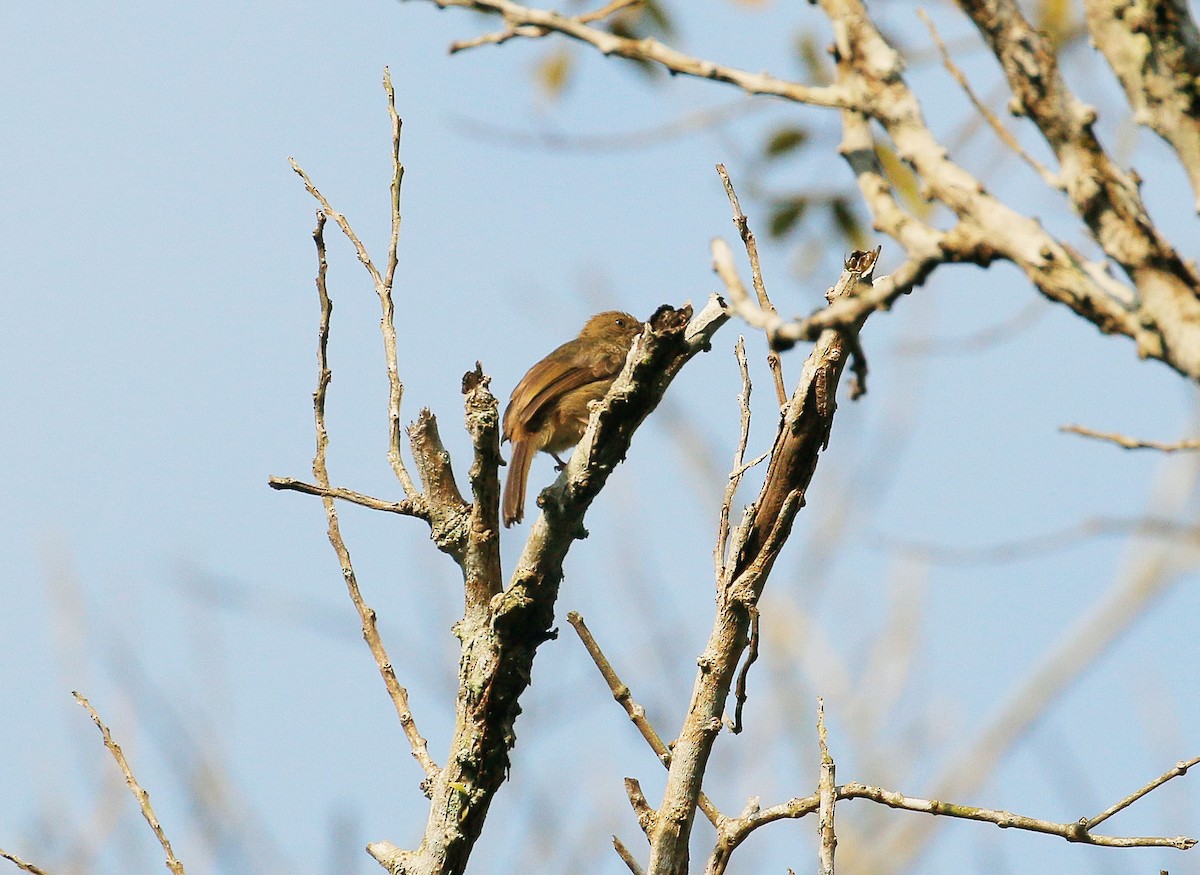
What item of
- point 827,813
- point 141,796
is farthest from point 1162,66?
point 141,796

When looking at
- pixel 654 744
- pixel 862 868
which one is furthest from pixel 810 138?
pixel 862 868

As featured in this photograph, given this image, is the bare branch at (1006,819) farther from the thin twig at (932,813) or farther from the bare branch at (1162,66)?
the bare branch at (1162,66)

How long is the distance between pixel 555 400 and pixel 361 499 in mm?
2623

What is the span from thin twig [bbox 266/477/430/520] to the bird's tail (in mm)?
1522

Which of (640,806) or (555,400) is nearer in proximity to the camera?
(640,806)

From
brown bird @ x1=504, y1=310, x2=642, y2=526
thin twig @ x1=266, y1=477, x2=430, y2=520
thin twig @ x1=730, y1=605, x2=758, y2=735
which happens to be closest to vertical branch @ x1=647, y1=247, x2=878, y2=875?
thin twig @ x1=730, y1=605, x2=758, y2=735

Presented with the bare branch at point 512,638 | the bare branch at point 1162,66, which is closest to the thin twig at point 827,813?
the bare branch at point 512,638

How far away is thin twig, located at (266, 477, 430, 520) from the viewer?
11.6 ft

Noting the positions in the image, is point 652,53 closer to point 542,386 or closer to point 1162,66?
point 1162,66

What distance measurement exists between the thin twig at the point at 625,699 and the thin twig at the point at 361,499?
55cm

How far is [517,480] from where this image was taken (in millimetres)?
5445

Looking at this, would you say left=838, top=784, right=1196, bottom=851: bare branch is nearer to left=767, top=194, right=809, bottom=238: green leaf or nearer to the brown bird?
left=767, top=194, right=809, bottom=238: green leaf

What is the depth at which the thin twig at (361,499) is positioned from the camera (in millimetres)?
3535

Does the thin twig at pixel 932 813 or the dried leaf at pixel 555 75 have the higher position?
the dried leaf at pixel 555 75
